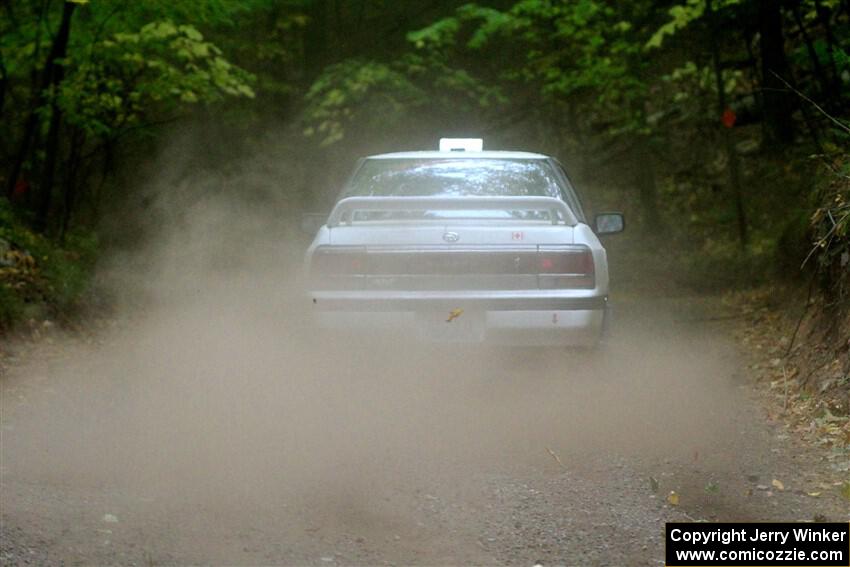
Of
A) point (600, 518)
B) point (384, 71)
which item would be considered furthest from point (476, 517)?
point (384, 71)

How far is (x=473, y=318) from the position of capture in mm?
7121

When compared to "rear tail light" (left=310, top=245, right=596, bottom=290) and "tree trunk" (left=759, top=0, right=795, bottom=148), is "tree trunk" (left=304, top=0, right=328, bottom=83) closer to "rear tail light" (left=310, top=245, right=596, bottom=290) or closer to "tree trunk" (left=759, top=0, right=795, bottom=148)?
"tree trunk" (left=759, top=0, right=795, bottom=148)

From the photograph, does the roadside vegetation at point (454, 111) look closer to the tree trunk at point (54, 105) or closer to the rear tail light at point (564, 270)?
the tree trunk at point (54, 105)

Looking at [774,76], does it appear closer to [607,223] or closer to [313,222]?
[607,223]

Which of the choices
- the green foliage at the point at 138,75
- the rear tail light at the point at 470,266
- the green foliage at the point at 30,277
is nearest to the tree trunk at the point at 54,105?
the green foliage at the point at 138,75

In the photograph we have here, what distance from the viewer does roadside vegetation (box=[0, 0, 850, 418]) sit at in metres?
11.4

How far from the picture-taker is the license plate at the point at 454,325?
7.12 metres

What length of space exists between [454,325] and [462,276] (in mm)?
328

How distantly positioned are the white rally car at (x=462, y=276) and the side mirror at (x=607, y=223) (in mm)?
906

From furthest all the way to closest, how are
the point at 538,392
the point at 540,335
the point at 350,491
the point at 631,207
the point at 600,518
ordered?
the point at 631,207 < the point at 538,392 < the point at 540,335 < the point at 350,491 < the point at 600,518

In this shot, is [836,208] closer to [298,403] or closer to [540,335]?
[540,335]

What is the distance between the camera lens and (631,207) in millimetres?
20156

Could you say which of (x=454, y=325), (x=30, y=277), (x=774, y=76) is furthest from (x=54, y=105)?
(x=774, y=76)

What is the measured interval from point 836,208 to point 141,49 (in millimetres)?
9458
